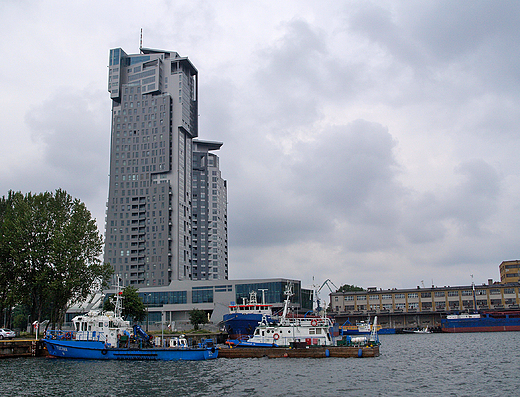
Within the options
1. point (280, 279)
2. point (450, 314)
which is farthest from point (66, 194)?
point (450, 314)

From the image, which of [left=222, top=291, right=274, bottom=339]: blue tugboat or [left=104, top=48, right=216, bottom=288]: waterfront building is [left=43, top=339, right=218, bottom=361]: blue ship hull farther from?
[left=104, top=48, right=216, bottom=288]: waterfront building

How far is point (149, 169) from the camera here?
173875mm

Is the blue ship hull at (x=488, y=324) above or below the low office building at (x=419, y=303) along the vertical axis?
below

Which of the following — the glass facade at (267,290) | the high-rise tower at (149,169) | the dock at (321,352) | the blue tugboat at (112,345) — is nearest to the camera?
the blue tugboat at (112,345)

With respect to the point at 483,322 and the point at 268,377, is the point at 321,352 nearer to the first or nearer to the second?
the point at 268,377

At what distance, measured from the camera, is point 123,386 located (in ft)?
136

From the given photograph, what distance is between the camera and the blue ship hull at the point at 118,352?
6056 cm

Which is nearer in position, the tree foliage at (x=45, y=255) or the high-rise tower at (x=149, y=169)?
the tree foliage at (x=45, y=255)

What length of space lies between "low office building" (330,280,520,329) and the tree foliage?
110 metres

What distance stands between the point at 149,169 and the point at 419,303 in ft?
356

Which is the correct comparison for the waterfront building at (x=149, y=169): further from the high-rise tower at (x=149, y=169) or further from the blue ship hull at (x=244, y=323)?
the blue ship hull at (x=244, y=323)

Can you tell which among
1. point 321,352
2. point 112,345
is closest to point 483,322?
point 321,352

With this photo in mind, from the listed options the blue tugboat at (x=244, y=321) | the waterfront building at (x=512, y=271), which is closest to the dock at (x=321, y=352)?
the blue tugboat at (x=244, y=321)

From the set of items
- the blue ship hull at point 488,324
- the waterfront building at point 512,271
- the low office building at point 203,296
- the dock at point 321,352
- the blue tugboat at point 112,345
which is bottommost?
the blue ship hull at point 488,324
